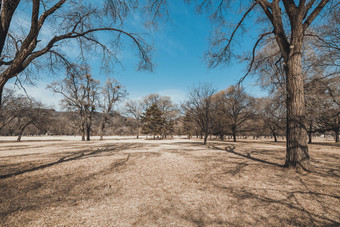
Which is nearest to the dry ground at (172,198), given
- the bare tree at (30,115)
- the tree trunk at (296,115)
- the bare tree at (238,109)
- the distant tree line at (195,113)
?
the tree trunk at (296,115)

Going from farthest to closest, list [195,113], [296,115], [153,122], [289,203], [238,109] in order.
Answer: [153,122], [238,109], [195,113], [296,115], [289,203]

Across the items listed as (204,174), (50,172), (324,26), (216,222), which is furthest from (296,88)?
(50,172)

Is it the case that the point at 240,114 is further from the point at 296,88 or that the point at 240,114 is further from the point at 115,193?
the point at 115,193

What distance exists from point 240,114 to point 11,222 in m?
31.2

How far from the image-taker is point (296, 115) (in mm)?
4719

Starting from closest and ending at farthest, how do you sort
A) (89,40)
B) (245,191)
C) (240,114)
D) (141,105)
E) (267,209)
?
(267,209)
(245,191)
(89,40)
(240,114)
(141,105)

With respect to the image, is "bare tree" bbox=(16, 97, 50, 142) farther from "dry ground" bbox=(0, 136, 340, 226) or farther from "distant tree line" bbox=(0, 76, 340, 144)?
"dry ground" bbox=(0, 136, 340, 226)

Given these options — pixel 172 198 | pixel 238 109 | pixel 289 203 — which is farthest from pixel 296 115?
pixel 238 109

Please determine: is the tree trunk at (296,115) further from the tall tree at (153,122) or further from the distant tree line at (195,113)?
the tall tree at (153,122)

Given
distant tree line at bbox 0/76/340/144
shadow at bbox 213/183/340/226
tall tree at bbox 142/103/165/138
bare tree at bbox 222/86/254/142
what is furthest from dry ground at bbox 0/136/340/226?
tall tree at bbox 142/103/165/138

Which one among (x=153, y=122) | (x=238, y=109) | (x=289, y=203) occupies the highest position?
(x=238, y=109)

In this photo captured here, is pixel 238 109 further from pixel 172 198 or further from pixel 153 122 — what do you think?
pixel 172 198

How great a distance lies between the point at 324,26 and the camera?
7.56 meters

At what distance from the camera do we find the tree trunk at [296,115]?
457 centimetres
